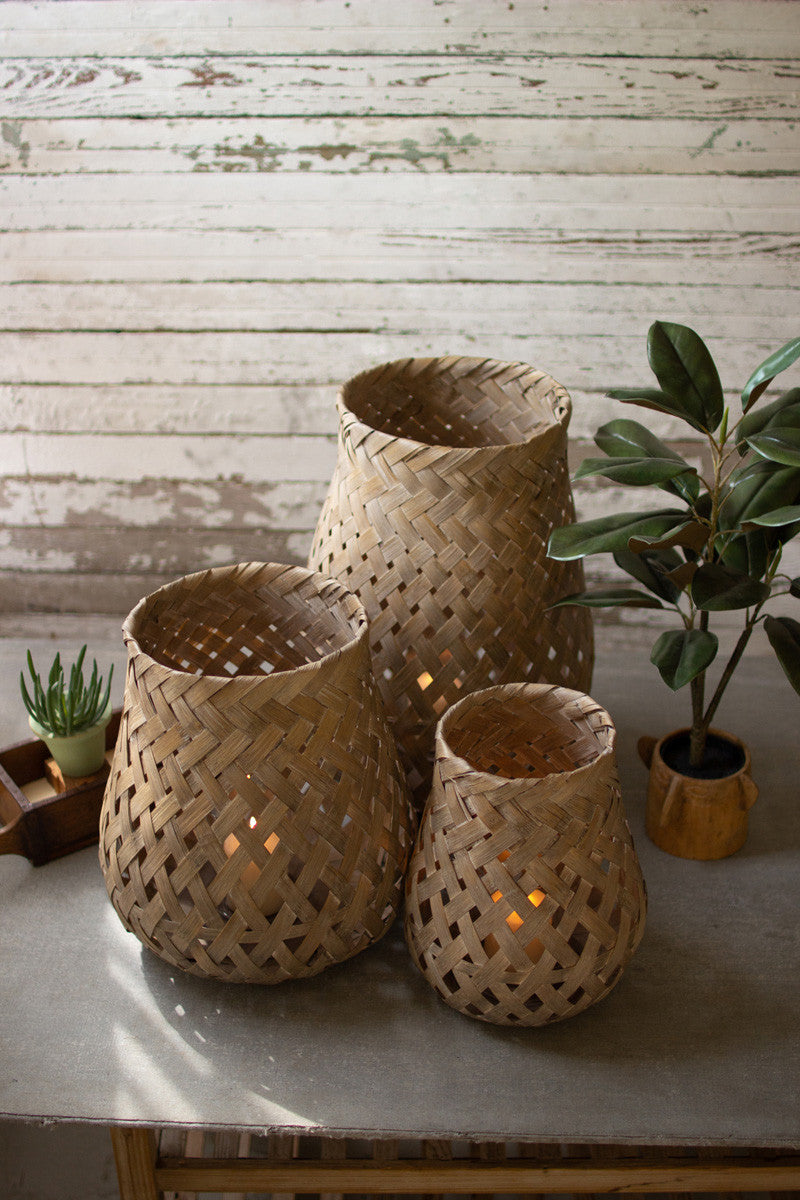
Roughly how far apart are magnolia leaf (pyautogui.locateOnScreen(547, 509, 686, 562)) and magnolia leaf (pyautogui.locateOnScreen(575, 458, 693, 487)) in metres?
0.03

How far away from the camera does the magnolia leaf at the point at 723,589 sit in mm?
671

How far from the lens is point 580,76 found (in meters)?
0.99

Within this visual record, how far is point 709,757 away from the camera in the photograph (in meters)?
0.81

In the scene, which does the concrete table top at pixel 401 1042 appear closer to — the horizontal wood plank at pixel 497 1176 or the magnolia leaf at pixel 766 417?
the horizontal wood plank at pixel 497 1176

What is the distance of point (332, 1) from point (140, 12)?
184mm

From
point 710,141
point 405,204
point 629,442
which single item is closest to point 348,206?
point 405,204

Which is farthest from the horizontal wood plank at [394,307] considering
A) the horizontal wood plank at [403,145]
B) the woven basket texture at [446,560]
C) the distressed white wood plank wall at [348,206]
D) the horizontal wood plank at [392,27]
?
the woven basket texture at [446,560]

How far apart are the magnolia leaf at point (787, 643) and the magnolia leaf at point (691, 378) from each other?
149mm

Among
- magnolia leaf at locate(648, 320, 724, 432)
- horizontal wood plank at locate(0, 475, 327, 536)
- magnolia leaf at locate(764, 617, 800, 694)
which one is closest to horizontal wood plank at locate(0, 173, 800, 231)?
horizontal wood plank at locate(0, 475, 327, 536)

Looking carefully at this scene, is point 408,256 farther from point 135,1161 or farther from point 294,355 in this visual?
point 135,1161

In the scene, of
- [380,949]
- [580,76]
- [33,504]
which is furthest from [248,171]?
[380,949]

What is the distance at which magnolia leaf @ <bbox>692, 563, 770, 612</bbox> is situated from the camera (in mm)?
671

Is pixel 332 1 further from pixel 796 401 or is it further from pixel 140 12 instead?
pixel 796 401

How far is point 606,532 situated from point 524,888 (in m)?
0.24
